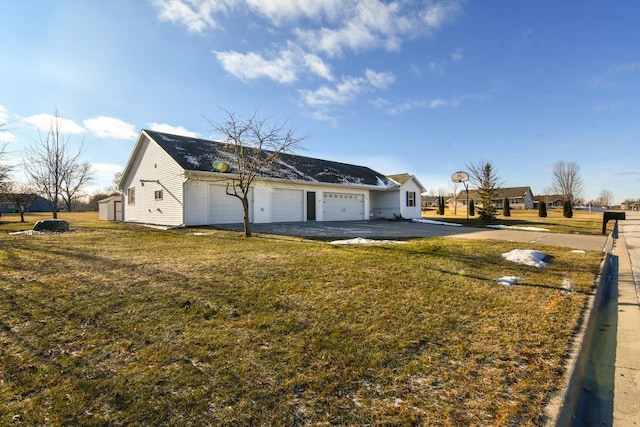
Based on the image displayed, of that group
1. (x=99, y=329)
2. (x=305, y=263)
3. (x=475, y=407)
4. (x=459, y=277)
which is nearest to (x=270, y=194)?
(x=305, y=263)

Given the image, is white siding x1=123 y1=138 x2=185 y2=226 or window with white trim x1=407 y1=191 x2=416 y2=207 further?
window with white trim x1=407 y1=191 x2=416 y2=207

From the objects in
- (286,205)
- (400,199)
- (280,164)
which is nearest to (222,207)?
(286,205)

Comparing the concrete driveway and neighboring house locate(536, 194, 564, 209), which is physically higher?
neighboring house locate(536, 194, 564, 209)

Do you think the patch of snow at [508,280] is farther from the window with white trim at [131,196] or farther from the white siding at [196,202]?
the window with white trim at [131,196]

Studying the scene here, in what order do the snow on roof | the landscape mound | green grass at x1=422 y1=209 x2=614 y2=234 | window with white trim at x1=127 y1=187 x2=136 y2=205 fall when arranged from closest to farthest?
1. the landscape mound
2. the snow on roof
3. green grass at x1=422 y1=209 x2=614 y2=234
4. window with white trim at x1=127 y1=187 x2=136 y2=205

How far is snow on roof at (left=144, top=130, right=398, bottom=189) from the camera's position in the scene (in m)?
16.2

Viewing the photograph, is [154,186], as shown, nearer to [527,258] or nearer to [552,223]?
[527,258]

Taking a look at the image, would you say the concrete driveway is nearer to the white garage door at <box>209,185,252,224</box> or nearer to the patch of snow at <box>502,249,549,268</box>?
the white garage door at <box>209,185,252,224</box>

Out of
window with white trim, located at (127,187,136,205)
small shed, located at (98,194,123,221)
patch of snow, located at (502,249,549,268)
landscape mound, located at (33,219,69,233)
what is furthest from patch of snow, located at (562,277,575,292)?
small shed, located at (98,194,123,221)

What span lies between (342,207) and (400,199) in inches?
219

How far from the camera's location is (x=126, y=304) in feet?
13.4

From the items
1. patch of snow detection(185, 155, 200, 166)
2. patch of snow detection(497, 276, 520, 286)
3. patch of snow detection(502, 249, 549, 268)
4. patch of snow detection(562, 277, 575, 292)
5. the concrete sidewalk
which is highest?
patch of snow detection(185, 155, 200, 166)

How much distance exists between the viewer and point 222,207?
16.6 metres

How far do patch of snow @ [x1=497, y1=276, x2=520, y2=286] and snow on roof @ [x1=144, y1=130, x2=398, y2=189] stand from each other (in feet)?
35.5
